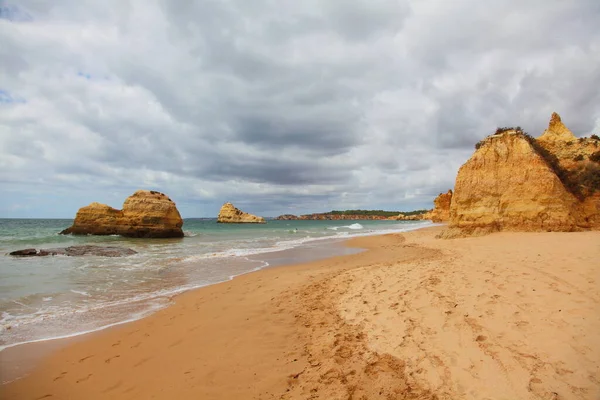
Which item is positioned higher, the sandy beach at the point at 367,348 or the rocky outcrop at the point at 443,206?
the rocky outcrop at the point at 443,206

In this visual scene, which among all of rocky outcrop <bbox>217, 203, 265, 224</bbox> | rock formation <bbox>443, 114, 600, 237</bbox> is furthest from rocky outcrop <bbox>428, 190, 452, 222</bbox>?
rocky outcrop <bbox>217, 203, 265, 224</bbox>

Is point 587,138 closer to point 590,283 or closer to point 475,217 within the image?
point 475,217

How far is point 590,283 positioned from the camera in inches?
233

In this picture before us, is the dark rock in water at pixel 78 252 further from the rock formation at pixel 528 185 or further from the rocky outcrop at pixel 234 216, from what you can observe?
the rocky outcrop at pixel 234 216

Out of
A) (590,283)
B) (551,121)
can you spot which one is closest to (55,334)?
(590,283)

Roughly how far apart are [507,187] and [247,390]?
19.5m

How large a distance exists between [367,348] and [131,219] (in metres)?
36.0

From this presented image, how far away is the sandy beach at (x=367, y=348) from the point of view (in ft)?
12.0

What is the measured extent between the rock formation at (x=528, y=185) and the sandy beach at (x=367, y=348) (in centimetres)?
1090

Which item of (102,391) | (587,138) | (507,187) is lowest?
(102,391)

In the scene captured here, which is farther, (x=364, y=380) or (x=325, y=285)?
(x=325, y=285)

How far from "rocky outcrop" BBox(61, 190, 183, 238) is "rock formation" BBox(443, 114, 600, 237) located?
29912mm

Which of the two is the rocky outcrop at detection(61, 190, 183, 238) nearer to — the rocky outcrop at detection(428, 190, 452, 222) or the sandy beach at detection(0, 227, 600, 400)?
the sandy beach at detection(0, 227, 600, 400)

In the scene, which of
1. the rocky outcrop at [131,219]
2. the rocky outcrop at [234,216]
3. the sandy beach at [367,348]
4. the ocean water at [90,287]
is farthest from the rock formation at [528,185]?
the rocky outcrop at [234,216]
